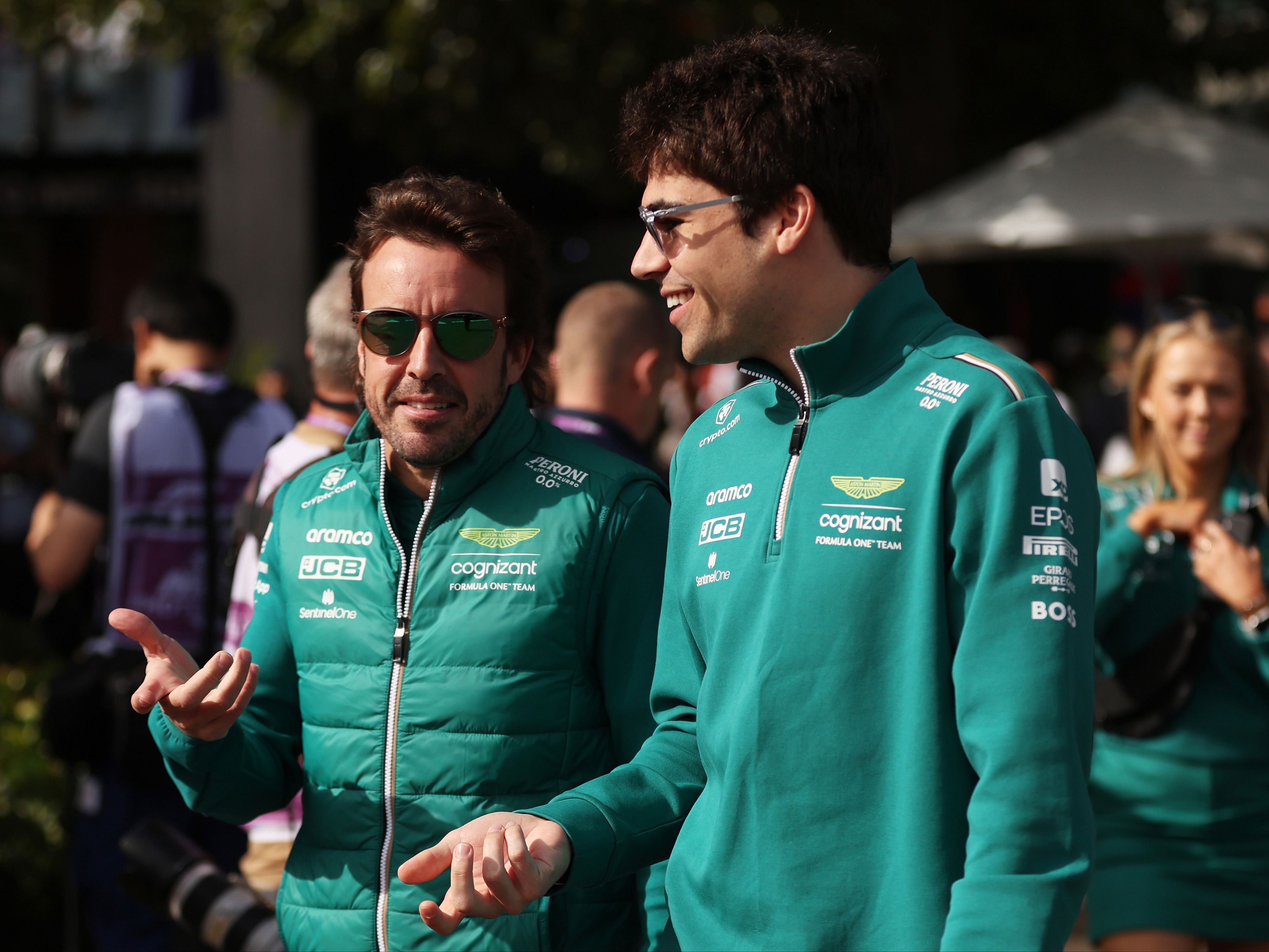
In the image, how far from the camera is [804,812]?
5.95 feet

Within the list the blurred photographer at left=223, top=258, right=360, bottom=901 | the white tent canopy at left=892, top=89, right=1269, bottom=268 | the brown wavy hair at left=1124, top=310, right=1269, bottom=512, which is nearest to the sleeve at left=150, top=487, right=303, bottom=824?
the blurred photographer at left=223, top=258, right=360, bottom=901

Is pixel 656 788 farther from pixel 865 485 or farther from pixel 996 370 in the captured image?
pixel 996 370

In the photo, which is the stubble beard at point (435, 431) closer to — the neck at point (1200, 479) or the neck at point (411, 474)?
the neck at point (411, 474)

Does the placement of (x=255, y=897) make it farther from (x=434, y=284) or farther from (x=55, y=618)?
(x=55, y=618)

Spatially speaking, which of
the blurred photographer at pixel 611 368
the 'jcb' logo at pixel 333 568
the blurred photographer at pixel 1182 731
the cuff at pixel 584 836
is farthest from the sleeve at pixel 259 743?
the blurred photographer at pixel 1182 731

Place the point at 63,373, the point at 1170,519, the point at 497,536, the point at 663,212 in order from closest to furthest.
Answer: the point at 663,212 < the point at 497,536 < the point at 1170,519 < the point at 63,373

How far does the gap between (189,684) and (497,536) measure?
0.57 metres

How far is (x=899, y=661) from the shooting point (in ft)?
5.80

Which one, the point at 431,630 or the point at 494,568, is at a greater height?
the point at 494,568

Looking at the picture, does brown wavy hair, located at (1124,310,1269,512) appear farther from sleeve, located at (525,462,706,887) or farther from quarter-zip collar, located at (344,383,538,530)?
sleeve, located at (525,462,706,887)

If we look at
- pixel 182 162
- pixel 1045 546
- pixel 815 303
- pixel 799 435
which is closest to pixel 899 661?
pixel 1045 546

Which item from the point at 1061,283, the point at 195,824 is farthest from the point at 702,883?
the point at 1061,283

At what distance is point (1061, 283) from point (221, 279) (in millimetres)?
10049

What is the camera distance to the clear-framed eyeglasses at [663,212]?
6.53 ft
